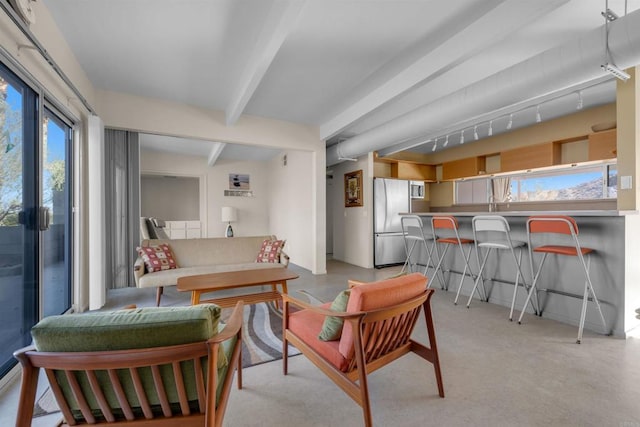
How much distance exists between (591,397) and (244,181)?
714cm

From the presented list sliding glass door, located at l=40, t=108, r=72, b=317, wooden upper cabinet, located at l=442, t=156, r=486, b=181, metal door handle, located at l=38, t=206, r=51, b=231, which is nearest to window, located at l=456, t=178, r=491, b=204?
wooden upper cabinet, located at l=442, t=156, r=486, b=181

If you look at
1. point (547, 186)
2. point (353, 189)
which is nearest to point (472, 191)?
point (547, 186)

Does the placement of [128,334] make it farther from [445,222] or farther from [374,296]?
[445,222]

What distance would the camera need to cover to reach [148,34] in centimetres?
232

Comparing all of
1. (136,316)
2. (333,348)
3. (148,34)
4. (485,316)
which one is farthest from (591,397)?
(148,34)

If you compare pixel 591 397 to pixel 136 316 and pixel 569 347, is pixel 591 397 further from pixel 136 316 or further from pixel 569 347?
pixel 136 316

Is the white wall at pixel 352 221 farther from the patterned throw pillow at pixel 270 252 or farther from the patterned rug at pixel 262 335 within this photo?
the patterned rug at pixel 262 335

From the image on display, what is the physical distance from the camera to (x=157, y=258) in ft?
10.9

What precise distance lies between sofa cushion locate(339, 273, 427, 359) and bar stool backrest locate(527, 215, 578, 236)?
1.85m

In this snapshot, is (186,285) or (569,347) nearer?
(569,347)

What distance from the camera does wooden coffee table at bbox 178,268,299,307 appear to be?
8.08ft

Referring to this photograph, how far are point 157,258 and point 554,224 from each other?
440 cm

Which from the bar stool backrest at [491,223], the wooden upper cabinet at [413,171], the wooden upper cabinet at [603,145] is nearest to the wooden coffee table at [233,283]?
the bar stool backrest at [491,223]

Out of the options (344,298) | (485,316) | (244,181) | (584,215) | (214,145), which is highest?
(214,145)
